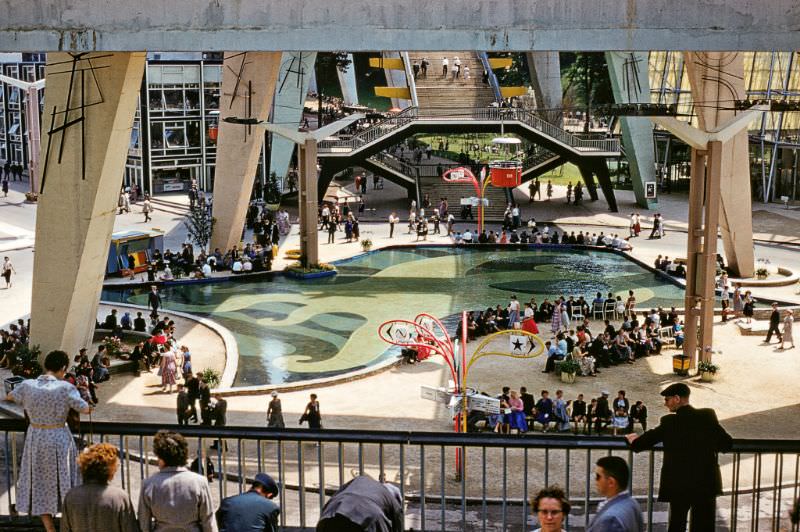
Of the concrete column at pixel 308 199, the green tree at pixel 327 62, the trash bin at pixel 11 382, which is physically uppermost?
the green tree at pixel 327 62

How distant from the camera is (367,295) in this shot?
39.2 metres

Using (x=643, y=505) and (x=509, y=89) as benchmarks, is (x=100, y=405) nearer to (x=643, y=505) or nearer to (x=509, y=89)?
(x=643, y=505)

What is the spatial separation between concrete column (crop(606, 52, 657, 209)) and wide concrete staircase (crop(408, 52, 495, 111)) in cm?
673

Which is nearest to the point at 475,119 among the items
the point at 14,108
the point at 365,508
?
the point at 14,108

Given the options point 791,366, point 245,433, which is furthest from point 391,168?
point 245,433

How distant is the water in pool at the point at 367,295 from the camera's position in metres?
31.2

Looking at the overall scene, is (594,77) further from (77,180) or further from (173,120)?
(77,180)

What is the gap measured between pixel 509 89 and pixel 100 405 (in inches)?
1827

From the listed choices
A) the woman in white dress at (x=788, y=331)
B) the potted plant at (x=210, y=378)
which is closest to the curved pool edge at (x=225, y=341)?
the potted plant at (x=210, y=378)

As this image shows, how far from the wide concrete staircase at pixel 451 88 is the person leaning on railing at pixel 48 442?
162 ft

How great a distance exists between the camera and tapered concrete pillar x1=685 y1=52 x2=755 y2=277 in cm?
3228

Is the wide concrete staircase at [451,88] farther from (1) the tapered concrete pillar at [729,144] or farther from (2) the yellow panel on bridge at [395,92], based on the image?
(1) the tapered concrete pillar at [729,144]

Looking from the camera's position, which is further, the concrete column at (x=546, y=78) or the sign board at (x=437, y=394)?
the concrete column at (x=546, y=78)

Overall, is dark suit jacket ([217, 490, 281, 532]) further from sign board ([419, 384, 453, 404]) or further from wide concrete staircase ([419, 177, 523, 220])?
wide concrete staircase ([419, 177, 523, 220])
